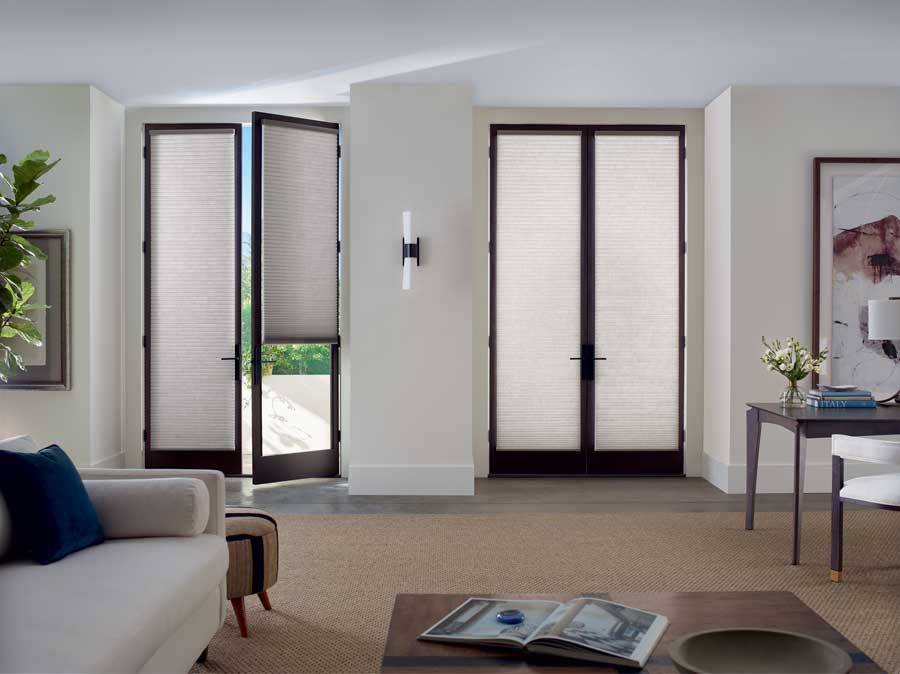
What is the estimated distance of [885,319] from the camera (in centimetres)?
447

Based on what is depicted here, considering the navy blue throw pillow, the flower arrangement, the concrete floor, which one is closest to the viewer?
the navy blue throw pillow

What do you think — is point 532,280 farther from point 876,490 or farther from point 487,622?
point 487,622

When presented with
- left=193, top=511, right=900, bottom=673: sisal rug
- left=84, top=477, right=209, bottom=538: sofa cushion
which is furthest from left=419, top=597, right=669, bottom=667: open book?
left=84, top=477, right=209, bottom=538: sofa cushion

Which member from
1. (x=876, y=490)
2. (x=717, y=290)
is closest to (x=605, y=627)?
(x=876, y=490)

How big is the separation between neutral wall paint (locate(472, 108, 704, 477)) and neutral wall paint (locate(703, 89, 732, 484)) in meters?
0.08

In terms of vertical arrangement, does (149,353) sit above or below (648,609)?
Result: above

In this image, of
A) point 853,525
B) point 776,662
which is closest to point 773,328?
point 853,525

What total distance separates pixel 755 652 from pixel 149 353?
5.57 meters

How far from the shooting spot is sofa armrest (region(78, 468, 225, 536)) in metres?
2.97

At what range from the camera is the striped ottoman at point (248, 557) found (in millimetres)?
3123

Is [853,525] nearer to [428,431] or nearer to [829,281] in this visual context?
[829,281]

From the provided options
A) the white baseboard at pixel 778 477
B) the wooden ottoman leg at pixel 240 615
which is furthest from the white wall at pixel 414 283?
the wooden ottoman leg at pixel 240 615

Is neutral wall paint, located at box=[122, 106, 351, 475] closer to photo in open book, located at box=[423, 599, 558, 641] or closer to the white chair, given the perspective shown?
the white chair

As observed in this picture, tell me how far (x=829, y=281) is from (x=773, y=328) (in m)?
0.52
